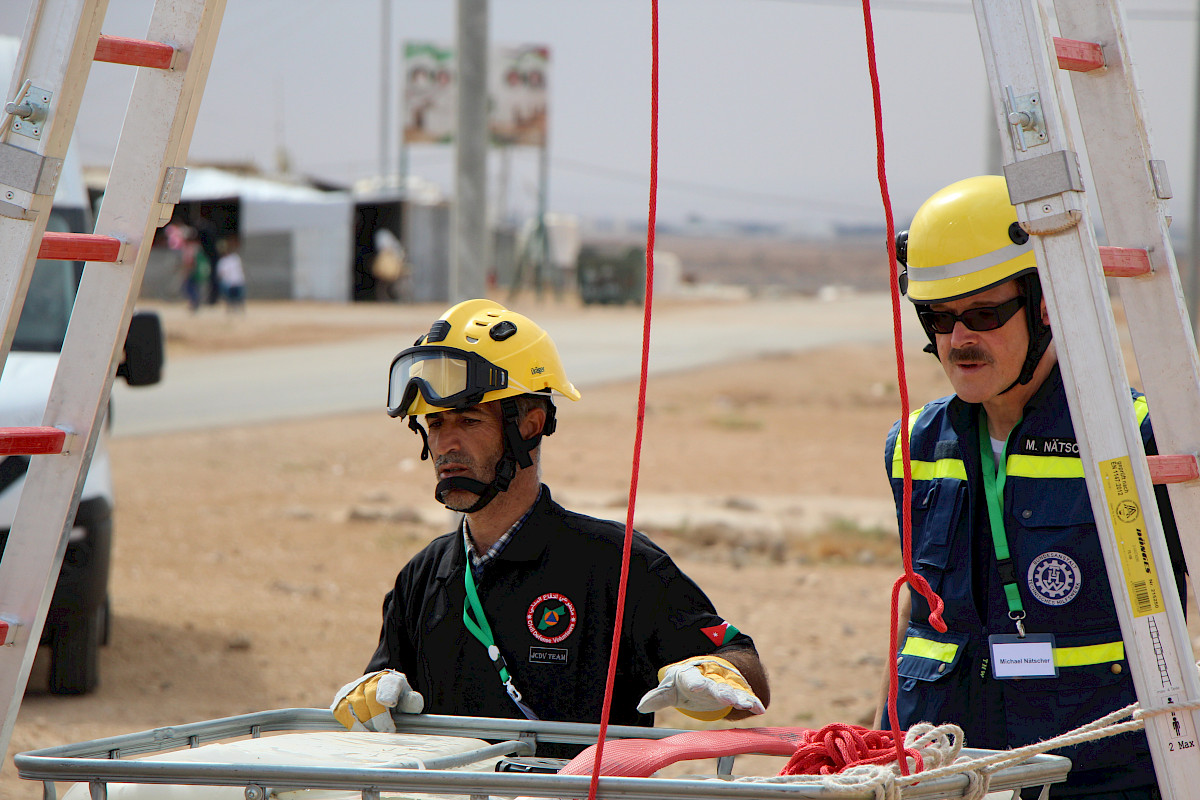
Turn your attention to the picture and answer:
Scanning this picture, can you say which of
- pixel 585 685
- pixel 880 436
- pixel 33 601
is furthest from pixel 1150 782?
pixel 880 436

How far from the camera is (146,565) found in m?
9.52

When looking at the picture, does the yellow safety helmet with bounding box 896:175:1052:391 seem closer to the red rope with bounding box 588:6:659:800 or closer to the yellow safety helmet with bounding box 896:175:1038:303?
the yellow safety helmet with bounding box 896:175:1038:303

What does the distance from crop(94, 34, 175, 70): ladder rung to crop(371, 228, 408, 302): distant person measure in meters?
41.6

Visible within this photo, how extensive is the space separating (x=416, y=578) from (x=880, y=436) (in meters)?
14.4

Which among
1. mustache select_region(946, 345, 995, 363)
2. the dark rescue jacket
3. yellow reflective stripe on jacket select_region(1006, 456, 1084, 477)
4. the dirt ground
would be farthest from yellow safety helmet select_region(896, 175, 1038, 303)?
the dirt ground

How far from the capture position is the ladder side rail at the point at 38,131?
193 cm

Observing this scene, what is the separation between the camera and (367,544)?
10.3 metres

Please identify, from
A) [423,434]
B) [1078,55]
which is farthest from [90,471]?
[1078,55]

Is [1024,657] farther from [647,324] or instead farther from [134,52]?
[134,52]

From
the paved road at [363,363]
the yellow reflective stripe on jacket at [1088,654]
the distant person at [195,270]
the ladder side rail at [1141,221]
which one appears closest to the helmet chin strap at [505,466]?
the yellow reflective stripe on jacket at [1088,654]

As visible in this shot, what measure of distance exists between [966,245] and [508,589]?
1.43 meters

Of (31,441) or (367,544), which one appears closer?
(31,441)

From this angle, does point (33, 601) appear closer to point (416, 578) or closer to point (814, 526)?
point (416, 578)

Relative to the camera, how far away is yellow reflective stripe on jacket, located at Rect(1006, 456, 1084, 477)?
2.68 m
